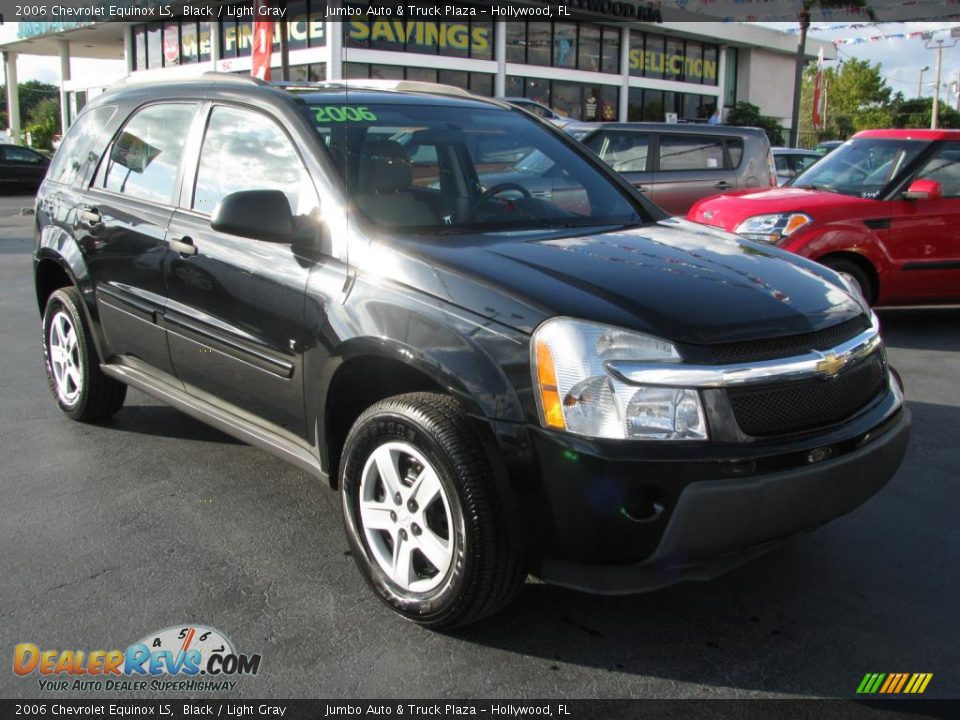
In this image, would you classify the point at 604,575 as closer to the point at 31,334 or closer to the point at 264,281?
the point at 264,281

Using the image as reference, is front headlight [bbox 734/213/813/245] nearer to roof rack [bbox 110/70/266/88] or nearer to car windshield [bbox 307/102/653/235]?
car windshield [bbox 307/102/653/235]

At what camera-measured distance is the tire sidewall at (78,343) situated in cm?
495

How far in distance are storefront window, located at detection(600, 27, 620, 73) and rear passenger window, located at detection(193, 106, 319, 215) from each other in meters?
34.0

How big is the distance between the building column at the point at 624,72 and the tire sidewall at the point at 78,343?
33.9 metres

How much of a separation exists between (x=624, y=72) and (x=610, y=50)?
1080mm

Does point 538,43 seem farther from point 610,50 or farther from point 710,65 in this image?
point 710,65

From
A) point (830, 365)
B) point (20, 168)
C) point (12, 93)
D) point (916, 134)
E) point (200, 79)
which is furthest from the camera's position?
point (12, 93)

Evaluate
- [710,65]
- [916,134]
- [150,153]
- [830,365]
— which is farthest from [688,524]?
[710,65]

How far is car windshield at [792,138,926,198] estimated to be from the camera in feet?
26.7

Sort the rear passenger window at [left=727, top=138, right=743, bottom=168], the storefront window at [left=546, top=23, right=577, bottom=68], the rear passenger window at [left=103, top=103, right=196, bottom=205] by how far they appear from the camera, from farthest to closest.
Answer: the storefront window at [left=546, top=23, right=577, bottom=68] < the rear passenger window at [left=727, top=138, right=743, bottom=168] < the rear passenger window at [left=103, top=103, right=196, bottom=205]

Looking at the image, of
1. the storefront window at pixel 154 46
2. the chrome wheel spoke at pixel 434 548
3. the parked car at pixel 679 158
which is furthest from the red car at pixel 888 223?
the storefront window at pixel 154 46

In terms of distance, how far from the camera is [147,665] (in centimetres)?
290

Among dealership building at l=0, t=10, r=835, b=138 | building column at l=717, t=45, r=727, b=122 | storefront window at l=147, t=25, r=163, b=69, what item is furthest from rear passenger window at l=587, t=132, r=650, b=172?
building column at l=717, t=45, r=727, b=122

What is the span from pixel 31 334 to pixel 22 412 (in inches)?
100
